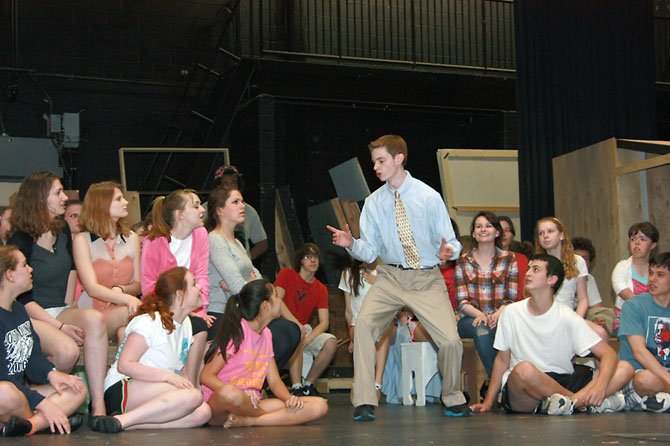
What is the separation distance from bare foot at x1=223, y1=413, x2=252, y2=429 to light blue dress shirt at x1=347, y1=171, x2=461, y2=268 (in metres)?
1.08

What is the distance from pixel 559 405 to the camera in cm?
523

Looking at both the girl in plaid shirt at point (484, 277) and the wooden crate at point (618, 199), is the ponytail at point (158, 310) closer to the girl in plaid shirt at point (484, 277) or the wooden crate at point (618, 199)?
the girl in plaid shirt at point (484, 277)

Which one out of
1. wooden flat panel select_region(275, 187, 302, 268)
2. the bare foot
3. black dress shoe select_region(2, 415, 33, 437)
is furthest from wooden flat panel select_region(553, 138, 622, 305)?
black dress shoe select_region(2, 415, 33, 437)

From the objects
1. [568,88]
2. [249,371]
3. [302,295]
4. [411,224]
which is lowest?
[249,371]

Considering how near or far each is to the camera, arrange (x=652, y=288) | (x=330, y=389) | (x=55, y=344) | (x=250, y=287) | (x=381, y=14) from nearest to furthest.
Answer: (x=55, y=344) → (x=250, y=287) → (x=652, y=288) → (x=330, y=389) → (x=381, y=14)

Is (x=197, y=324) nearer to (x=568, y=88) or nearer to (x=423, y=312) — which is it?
(x=423, y=312)

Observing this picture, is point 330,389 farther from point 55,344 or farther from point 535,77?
point 55,344

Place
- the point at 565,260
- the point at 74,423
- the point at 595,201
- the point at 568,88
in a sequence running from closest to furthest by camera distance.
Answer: the point at 74,423
the point at 565,260
the point at 595,201
the point at 568,88

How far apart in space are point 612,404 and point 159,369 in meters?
2.57

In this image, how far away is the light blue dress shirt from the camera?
210 inches

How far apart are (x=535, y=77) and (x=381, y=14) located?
3243mm

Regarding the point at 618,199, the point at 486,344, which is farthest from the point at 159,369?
the point at 618,199

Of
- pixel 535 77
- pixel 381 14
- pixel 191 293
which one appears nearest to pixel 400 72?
pixel 381 14

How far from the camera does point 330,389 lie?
844 cm
